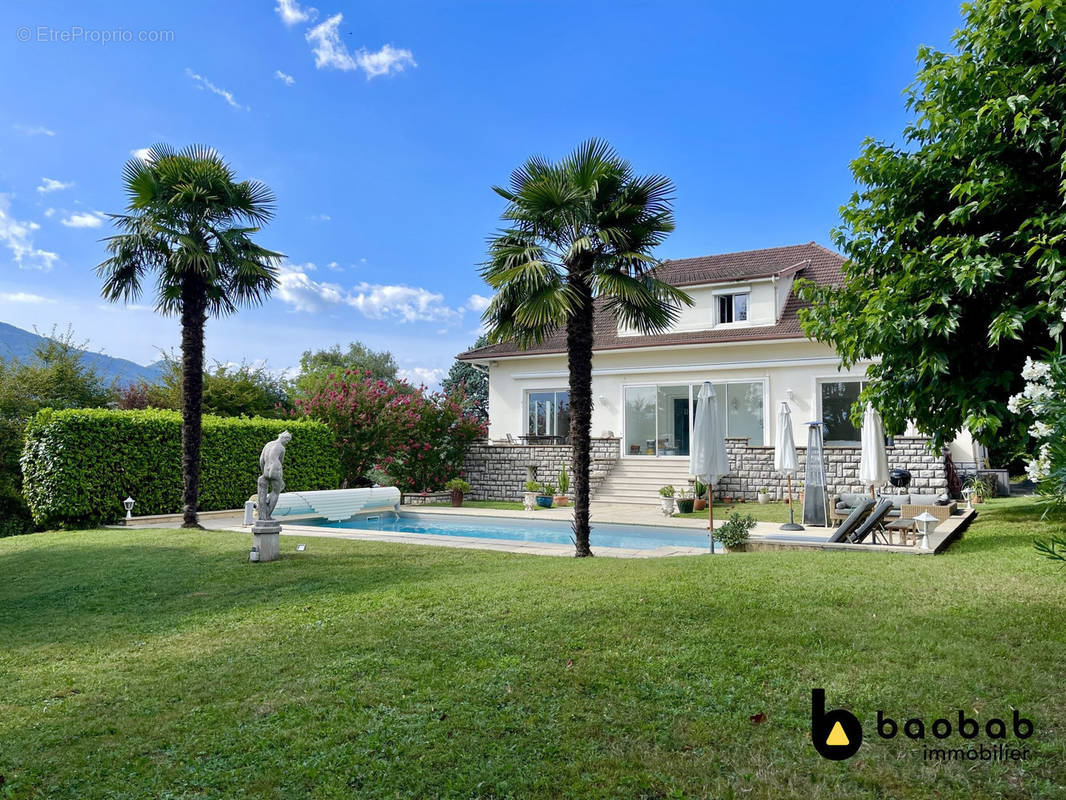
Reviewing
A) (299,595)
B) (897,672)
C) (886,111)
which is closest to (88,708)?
(299,595)

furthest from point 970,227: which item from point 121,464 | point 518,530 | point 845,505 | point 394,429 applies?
point 121,464

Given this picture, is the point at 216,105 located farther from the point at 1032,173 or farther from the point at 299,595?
the point at 1032,173

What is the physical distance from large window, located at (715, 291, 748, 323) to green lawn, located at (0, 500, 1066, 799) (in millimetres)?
15879

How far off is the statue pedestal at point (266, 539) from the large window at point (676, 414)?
15.5 meters

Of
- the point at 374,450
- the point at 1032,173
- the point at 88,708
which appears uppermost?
the point at 1032,173

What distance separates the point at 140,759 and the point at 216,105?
61.8ft

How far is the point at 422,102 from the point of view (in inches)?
752

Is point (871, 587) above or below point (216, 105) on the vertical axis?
below

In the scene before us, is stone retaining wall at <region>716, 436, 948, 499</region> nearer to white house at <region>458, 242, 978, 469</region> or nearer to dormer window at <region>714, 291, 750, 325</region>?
white house at <region>458, 242, 978, 469</region>

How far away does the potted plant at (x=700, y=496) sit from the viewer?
Result: 63.2 ft

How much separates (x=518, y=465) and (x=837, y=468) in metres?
10.4

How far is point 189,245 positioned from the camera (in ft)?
45.1

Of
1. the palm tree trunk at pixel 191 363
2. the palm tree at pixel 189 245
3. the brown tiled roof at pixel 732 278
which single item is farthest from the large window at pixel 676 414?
the palm tree trunk at pixel 191 363

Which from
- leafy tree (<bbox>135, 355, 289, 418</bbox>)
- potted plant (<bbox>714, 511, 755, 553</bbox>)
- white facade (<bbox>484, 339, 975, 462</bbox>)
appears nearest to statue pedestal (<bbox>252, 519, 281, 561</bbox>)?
potted plant (<bbox>714, 511, 755, 553</bbox>)
